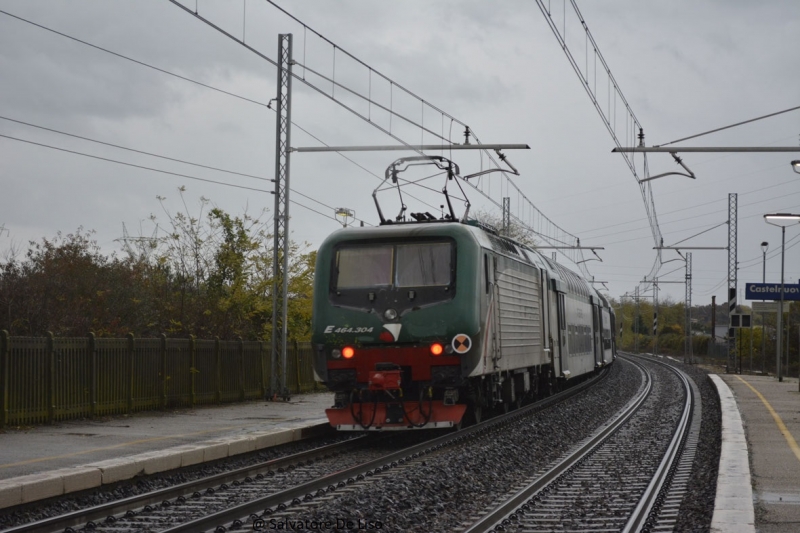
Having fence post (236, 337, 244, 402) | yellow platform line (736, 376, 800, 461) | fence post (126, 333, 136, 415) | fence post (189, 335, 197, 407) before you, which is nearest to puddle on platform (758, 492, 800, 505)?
yellow platform line (736, 376, 800, 461)

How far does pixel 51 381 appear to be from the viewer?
1486 cm

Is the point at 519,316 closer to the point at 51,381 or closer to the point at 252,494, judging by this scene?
the point at 51,381

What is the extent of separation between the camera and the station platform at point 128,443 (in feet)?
31.4

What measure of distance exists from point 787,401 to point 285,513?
16497 mm

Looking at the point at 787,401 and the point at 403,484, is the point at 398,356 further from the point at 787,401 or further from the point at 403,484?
the point at 787,401

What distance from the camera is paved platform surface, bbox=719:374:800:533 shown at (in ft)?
26.0

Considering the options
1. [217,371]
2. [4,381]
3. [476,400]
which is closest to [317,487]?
[4,381]

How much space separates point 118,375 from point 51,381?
1.95 meters

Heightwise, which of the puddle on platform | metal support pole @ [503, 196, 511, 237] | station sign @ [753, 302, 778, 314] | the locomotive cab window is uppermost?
metal support pole @ [503, 196, 511, 237]

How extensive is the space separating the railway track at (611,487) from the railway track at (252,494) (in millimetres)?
1762

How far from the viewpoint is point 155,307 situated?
23219 millimetres

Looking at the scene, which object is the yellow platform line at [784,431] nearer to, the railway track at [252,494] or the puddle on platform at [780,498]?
the puddle on platform at [780,498]

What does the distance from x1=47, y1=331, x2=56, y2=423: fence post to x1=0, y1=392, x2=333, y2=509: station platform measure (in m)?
0.22

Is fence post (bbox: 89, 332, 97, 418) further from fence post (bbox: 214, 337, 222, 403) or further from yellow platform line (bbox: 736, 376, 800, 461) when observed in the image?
Result: yellow platform line (bbox: 736, 376, 800, 461)
